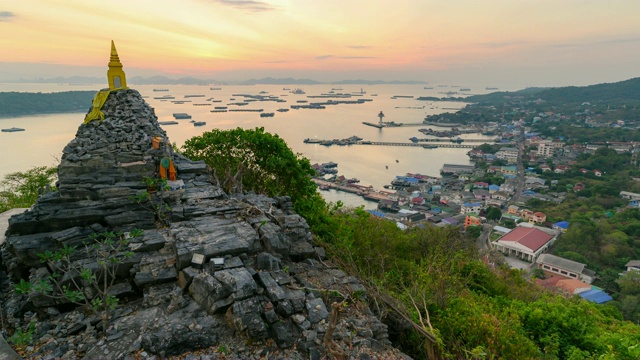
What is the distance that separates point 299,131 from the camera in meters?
81.9

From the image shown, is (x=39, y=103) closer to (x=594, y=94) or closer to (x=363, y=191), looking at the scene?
(x=363, y=191)

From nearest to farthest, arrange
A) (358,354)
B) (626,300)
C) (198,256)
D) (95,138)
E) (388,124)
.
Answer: (358,354) → (198,256) → (95,138) → (626,300) → (388,124)

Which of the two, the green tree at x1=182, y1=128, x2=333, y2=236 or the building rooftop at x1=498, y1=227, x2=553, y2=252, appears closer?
the green tree at x1=182, y1=128, x2=333, y2=236

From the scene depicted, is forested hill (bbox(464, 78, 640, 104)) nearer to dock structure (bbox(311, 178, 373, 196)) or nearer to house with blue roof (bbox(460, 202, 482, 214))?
house with blue roof (bbox(460, 202, 482, 214))

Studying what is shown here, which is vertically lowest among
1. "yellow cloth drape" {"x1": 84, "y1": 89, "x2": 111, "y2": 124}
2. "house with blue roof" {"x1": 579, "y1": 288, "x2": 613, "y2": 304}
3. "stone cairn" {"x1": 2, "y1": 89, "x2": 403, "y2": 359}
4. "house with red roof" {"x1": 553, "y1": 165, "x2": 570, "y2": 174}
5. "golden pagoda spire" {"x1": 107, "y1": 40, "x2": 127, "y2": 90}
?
"house with blue roof" {"x1": 579, "y1": 288, "x2": 613, "y2": 304}

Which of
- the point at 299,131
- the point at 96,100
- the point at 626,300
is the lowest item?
the point at 626,300

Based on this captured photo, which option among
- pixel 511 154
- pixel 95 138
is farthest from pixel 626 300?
pixel 511 154

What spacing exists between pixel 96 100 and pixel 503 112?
15689 cm

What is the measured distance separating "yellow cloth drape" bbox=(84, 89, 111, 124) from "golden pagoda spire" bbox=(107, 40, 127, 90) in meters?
0.33

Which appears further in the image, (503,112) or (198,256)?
(503,112)

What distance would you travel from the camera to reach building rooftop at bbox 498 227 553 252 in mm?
35469

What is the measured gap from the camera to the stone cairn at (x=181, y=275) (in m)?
5.79

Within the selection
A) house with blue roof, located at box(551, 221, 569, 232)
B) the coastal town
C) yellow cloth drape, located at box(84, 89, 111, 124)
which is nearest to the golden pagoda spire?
yellow cloth drape, located at box(84, 89, 111, 124)

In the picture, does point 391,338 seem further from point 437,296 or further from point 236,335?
point 236,335
